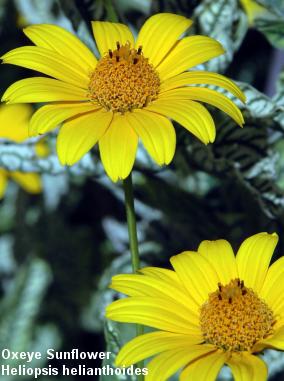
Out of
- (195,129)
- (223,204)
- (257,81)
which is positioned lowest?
(195,129)

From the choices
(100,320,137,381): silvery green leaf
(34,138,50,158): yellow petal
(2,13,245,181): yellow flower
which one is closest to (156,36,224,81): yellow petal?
(2,13,245,181): yellow flower

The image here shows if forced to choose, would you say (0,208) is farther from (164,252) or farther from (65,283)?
(164,252)

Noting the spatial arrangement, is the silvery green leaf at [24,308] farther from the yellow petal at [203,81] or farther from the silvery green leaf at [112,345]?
the yellow petal at [203,81]

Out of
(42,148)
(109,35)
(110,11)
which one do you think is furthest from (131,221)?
(42,148)

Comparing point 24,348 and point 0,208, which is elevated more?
point 0,208

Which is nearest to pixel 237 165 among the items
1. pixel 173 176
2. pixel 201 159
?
pixel 201 159

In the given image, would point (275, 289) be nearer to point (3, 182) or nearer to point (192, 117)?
point (192, 117)

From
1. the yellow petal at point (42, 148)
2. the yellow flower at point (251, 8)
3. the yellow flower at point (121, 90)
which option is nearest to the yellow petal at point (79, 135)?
the yellow flower at point (121, 90)
